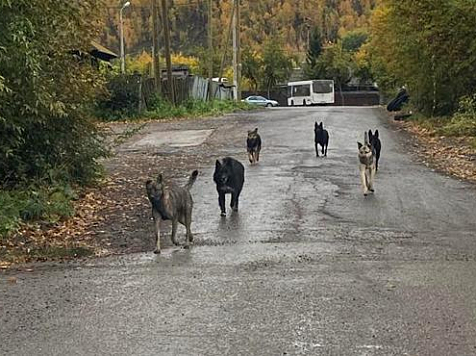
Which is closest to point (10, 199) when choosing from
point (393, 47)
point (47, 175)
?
point (47, 175)

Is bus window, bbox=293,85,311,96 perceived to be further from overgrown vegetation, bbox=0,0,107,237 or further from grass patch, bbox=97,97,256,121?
overgrown vegetation, bbox=0,0,107,237

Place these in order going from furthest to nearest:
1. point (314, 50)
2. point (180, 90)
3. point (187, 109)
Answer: point (314, 50) < point (180, 90) < point (187, 109)

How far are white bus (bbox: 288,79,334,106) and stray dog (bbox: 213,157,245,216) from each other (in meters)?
63.4

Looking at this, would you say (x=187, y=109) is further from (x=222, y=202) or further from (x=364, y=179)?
(x=222, y=202)

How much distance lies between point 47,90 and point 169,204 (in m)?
3.76

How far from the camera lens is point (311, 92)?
252ft

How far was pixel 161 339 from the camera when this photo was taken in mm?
6234

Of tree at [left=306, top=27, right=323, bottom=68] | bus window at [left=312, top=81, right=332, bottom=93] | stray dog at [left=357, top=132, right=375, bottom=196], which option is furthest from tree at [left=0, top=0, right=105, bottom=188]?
tree at [left=306, top=27, right=323, bottom=68]

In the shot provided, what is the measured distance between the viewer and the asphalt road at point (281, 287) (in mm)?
6176

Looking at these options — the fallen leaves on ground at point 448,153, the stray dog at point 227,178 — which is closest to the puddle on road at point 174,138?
the fallen leaves on ground at point 448,153

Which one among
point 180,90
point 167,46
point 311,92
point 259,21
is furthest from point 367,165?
point 259,21

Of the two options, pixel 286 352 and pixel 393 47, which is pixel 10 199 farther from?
pixel 393 47

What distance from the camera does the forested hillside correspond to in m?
83.9

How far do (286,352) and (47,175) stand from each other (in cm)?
842
